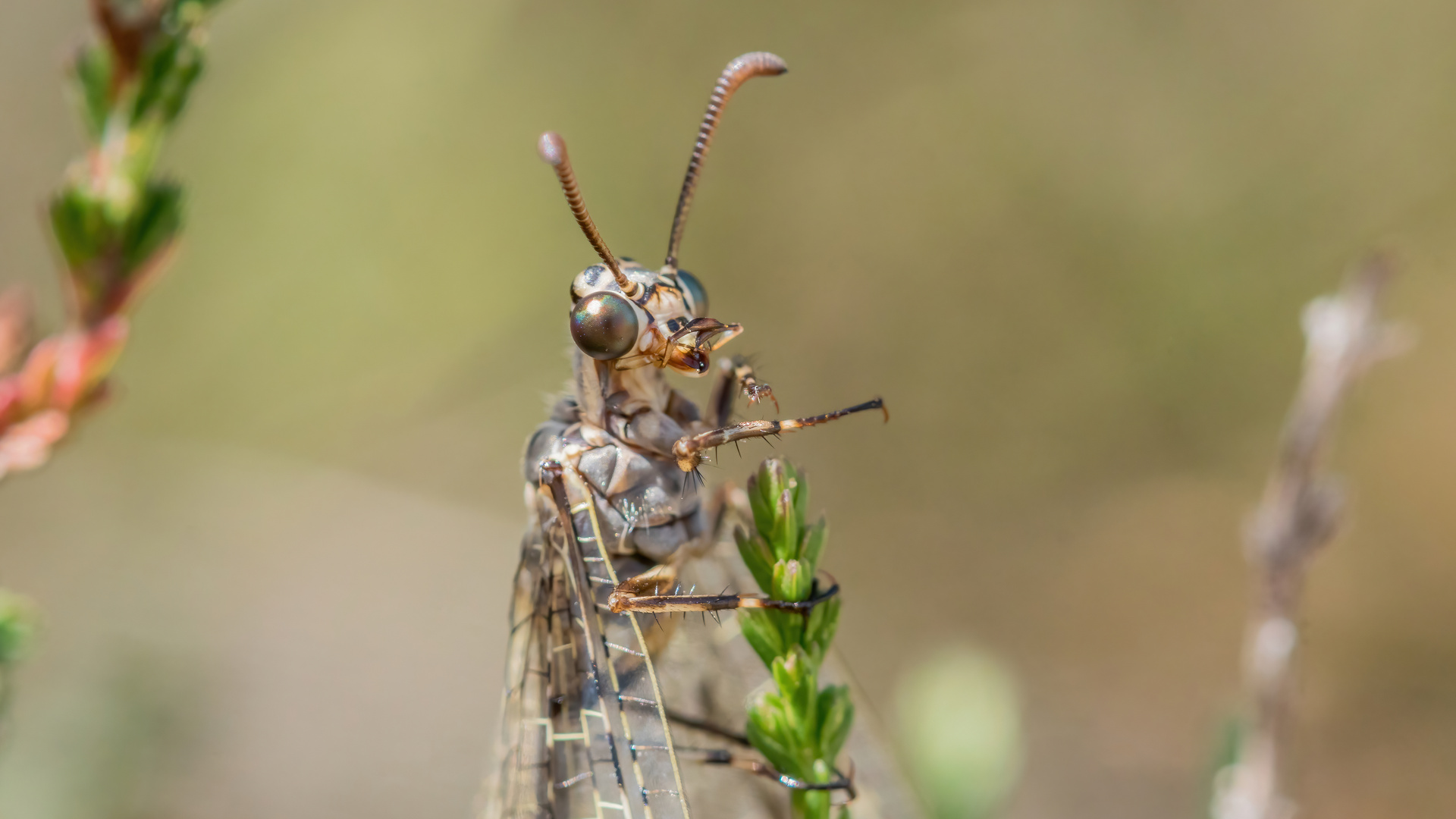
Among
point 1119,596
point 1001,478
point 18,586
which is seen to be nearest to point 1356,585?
point 1119,596

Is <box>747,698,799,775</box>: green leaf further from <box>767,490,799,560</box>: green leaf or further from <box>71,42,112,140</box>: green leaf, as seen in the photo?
<box>71,42,112,140</box>: green leaf

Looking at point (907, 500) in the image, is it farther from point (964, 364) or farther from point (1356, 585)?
point (1356, 585)

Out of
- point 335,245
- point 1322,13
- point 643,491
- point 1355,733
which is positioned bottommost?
point 1355,733

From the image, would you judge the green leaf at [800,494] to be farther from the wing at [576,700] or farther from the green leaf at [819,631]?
the wing at [576,700]

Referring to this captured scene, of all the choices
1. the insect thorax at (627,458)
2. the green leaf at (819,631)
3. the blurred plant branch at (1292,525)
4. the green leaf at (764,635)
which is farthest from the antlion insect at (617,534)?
the blurred plant branch at (1292,525)

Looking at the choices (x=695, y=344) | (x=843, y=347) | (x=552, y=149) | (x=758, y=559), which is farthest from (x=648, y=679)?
(x=843, y=347)

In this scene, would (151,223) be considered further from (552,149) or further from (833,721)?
(833,721)

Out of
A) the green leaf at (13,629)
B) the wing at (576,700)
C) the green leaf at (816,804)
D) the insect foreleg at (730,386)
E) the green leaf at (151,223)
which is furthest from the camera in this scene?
the insect foreleg at (730,386)

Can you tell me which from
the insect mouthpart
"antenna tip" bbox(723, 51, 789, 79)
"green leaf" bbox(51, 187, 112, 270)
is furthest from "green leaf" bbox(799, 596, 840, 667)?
"green leaf" bbox(51, 187, 112, 270)
